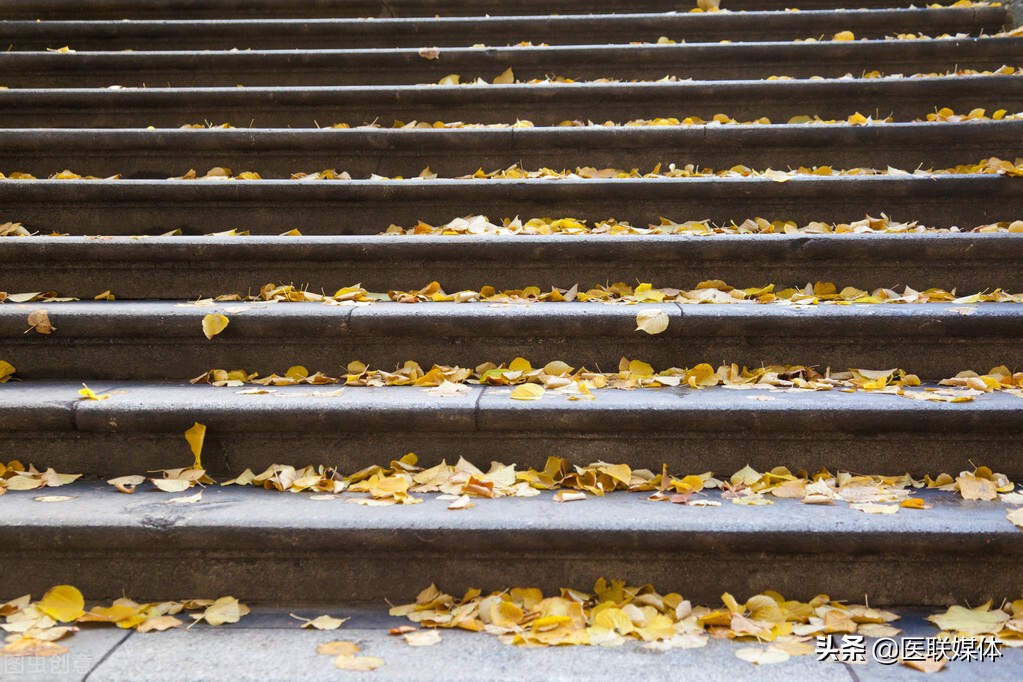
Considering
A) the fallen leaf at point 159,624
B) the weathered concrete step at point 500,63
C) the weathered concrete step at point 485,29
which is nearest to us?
the fallen leaf at point 159,624

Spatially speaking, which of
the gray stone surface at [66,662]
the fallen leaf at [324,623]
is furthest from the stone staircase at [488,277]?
the gray stone surface at [66,662]

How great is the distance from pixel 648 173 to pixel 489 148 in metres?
0.76

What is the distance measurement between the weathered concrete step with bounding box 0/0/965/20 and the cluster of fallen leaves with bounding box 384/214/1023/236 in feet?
7.13

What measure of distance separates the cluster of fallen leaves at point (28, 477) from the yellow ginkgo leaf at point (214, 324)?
2.03 ft

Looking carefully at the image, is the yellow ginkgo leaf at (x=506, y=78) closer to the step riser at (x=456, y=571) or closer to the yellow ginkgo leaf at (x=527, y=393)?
the yellow ginkgo leaf at (x=527, y=393)

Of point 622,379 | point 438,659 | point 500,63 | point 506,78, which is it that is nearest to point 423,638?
point 438,659

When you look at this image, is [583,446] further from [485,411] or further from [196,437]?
[196,437]

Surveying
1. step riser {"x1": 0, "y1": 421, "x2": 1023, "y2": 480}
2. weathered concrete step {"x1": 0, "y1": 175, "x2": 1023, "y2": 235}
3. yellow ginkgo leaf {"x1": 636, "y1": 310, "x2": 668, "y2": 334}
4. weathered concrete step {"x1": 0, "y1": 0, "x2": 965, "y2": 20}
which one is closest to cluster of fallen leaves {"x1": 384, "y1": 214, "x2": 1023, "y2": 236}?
weathered concrete step {"x1": 0, "y1": 175, "x2": 1023, "y2": 235}

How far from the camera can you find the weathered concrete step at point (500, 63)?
4.25 m

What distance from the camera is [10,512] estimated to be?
7.57ft

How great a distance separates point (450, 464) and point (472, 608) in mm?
548

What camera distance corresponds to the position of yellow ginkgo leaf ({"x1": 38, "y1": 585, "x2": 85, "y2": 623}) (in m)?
2.17

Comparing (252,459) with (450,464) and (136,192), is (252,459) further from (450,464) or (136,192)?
(136,192)

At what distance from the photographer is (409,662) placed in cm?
195
